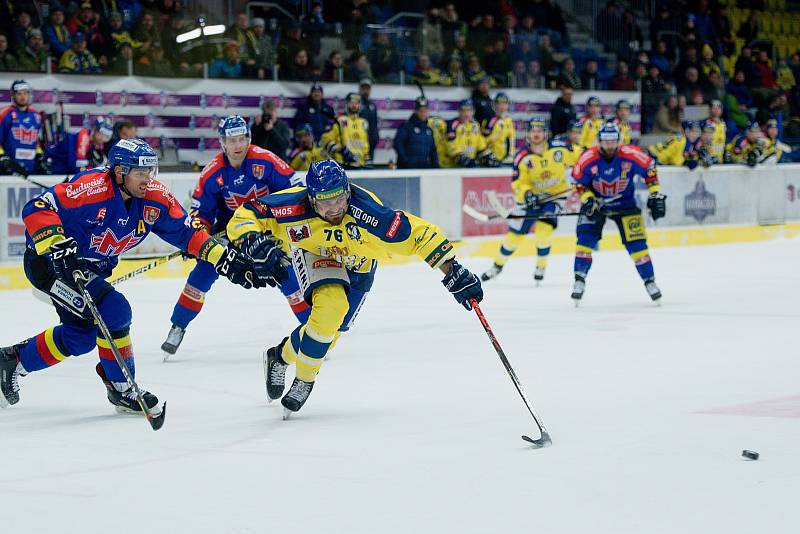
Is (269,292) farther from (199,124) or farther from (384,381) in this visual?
(384,381)

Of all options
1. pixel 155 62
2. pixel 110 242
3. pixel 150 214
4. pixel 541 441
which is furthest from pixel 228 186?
pixel 155 62

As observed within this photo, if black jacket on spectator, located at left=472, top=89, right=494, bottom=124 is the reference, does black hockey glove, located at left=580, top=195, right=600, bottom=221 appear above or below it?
below

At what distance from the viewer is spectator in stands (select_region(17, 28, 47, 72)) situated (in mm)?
12113

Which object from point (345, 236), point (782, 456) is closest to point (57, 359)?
point (345, 236)

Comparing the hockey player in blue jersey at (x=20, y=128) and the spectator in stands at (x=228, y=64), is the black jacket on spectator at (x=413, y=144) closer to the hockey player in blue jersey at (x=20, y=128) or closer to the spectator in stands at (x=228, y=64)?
the spectator in stands at (x=228, y=64)

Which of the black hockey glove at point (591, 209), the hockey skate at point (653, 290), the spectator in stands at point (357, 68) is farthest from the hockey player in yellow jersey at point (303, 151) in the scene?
the hockey skate at point (653, 290)

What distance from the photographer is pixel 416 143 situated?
45.4 ft

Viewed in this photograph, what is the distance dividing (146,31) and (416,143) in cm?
312

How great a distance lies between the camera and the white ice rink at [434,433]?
373 centimetres

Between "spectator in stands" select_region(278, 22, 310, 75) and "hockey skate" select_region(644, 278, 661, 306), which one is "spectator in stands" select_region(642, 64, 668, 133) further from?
"hockey skate" select_region(644, 278, 661, 306)

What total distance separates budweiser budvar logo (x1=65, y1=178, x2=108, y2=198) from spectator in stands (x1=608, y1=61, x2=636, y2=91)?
1305 centimetres

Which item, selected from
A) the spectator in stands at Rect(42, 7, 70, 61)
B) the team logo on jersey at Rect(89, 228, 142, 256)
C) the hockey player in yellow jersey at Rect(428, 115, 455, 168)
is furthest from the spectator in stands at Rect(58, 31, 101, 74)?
the team logo on jersey at Rect(89, 228, 142, 256)

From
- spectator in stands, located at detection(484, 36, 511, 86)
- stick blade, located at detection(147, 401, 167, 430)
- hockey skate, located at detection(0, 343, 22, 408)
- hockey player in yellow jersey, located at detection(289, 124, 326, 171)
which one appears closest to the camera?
stick blade, located at detection(147, 401, 167, 430)

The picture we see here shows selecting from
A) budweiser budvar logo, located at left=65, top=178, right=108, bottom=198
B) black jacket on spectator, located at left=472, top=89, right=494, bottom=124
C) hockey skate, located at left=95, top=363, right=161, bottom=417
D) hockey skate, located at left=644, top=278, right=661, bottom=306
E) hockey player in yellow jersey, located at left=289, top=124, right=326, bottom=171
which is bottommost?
hockey skate, located at left=644, top=278, right=661, bottom=306
